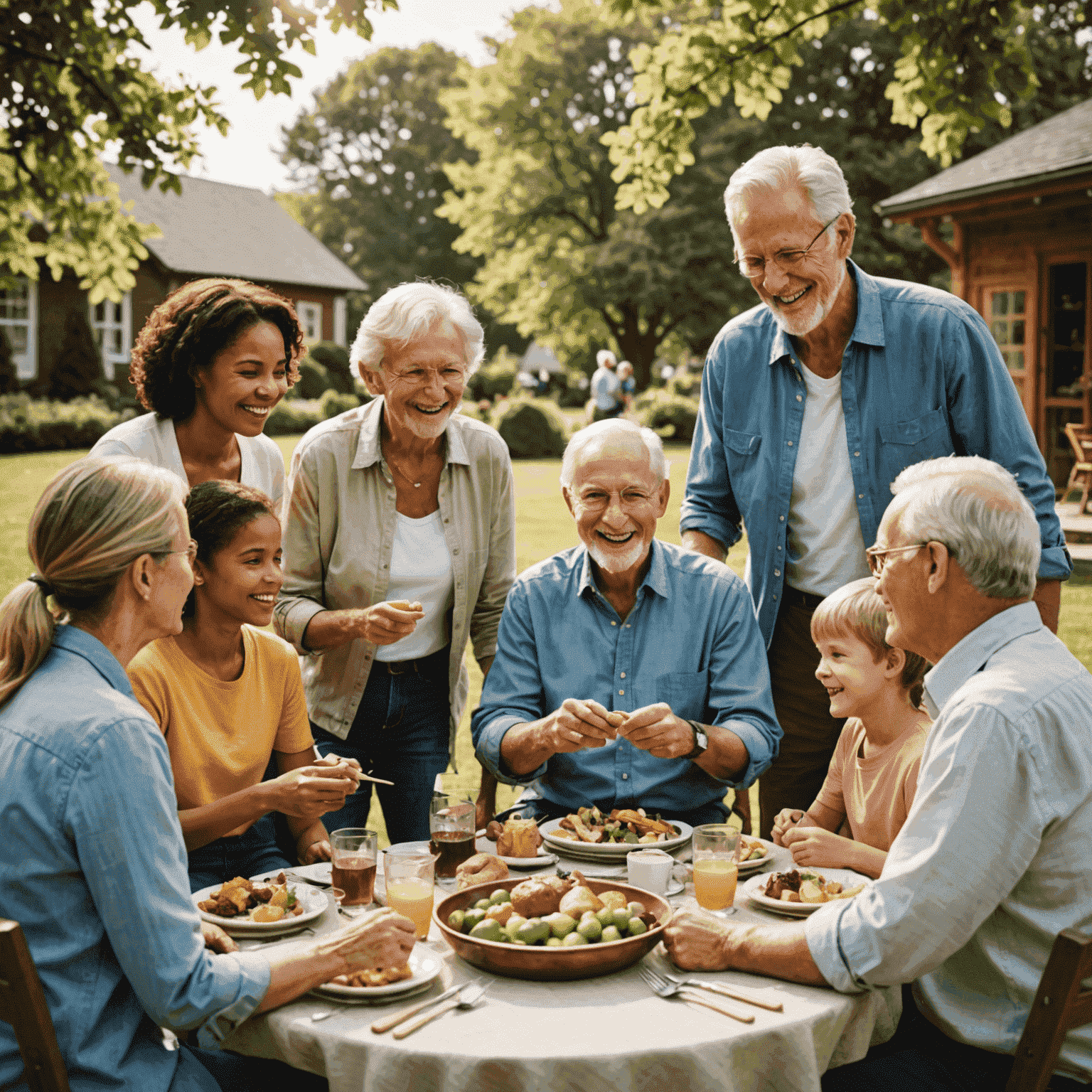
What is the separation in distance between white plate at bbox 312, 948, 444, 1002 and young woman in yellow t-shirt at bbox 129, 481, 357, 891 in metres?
0.86

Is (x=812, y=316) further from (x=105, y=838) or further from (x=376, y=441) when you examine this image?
(x=105, y=838)

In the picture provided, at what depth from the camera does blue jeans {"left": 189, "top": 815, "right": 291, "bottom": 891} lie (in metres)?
3.15

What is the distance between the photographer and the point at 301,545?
3.90 meters

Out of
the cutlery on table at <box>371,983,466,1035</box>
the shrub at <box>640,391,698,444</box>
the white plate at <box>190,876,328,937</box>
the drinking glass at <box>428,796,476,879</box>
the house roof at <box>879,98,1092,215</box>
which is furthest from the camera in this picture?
the shrub at <box>640,391,698,444</box>

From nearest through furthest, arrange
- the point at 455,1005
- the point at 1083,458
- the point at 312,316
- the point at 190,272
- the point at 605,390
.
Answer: the point at 455,1005 → the point at 1083,458 → the point at 605,390 → the point at 190,272 → the point at 312,316

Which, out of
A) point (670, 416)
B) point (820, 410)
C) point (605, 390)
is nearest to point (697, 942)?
point (820, 410)

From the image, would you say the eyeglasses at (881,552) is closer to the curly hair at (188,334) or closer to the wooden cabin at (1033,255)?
the curly hair at (188,334)

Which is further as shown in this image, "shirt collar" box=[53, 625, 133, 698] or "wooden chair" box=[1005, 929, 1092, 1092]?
"shirt collar" box=[53, 625, 133, 698]

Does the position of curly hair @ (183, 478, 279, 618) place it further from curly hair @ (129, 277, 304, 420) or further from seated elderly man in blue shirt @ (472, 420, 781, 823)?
seated elderly man in blue shirt @ (472, 420, 781, 823)

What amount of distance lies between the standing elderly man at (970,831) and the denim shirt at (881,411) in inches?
47.9

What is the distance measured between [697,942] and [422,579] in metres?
1.94

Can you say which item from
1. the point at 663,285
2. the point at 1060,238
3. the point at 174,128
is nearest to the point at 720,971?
the point at 174,128

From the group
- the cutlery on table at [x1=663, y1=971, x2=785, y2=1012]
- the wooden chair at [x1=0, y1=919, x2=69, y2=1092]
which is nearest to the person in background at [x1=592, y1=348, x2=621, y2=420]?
the cutlery on table at [x1=663, y1=971, x2=785, y2=1012]

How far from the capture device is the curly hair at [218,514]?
3.28 meters
